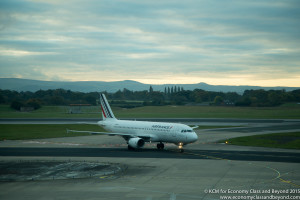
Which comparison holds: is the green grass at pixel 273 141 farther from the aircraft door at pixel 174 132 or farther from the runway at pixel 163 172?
the aircraft door at pixel 174 132

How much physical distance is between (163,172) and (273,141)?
33.4 meters

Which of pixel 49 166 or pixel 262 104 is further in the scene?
pixel 262 104

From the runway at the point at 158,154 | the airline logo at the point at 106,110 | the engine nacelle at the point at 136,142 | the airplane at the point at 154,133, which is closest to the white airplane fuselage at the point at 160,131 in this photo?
the airplane at the point at 154,133

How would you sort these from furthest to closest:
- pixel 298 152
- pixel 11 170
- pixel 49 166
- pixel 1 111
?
pixel 1 111 → pixel 298 152 → pixel 49 166 → pixel 11 170

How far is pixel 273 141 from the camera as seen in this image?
191 feet

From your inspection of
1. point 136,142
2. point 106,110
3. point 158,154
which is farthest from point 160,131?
point 106,110

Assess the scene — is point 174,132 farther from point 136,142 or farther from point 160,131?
point 136,142

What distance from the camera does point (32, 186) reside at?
26859 mm

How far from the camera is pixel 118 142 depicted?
59.5 m

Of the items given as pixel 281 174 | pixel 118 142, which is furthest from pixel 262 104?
pixel 281 174

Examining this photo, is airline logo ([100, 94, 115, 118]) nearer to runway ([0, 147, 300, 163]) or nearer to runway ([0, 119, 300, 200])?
runway ([0, 119, 300, 200])

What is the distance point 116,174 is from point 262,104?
489ft

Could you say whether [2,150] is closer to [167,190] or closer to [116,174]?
[116,174]

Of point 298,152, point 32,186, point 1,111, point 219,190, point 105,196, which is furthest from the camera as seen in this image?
point 1,111
